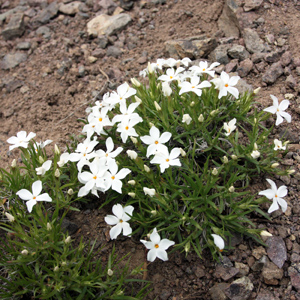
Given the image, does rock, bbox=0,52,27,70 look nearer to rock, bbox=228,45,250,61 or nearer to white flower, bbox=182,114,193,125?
rock, bbox=228,45,250,61

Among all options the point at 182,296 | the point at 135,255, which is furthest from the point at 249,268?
the point at 135,255

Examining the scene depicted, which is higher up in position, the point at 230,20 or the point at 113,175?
the point at 113,175

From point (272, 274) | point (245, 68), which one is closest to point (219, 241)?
point (272, 274)

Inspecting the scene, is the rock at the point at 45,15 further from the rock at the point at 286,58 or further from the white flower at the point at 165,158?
the white flower at the point at 165,158

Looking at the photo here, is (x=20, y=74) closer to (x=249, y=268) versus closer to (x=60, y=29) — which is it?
(x=60, y=29)

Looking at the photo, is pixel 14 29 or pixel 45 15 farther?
pixel 45 15

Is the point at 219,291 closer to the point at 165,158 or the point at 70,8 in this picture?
the point at 165,158
